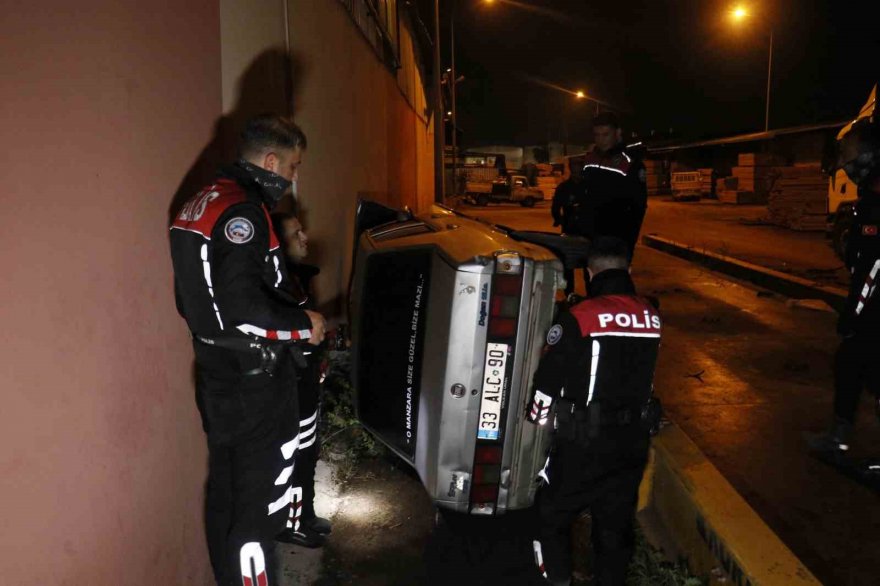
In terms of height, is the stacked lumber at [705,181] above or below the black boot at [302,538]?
above

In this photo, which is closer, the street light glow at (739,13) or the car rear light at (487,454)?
the car rear light at (487,454)

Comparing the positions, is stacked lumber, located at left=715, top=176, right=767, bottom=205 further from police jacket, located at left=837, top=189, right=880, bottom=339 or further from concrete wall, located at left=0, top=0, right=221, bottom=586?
concrete wall, located at left=0, top=0, right=221, bottom=586

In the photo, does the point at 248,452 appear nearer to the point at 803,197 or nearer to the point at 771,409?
the point at 771,409

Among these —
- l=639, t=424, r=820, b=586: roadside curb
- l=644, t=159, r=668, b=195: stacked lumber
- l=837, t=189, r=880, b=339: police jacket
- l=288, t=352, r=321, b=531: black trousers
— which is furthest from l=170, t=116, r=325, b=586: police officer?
l=644, t=159, r=668, b=195: stacked lumber

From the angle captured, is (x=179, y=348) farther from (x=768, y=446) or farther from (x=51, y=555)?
(x=768, y=446)

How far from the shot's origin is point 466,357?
118 inches

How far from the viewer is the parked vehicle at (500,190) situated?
37.1 metres

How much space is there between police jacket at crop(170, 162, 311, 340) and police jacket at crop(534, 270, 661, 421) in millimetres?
995

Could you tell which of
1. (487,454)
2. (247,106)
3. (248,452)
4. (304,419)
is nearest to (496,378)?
(487,454)

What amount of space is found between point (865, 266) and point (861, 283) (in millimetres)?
97

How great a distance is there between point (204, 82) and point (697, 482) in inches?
115

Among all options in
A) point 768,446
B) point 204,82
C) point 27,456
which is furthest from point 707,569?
point 204,82

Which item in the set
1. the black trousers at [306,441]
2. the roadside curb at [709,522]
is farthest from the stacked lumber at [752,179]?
the black trousers at [306,441]

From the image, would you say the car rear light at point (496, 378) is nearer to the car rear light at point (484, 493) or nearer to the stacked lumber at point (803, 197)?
the car rear light at point (484, 493)
